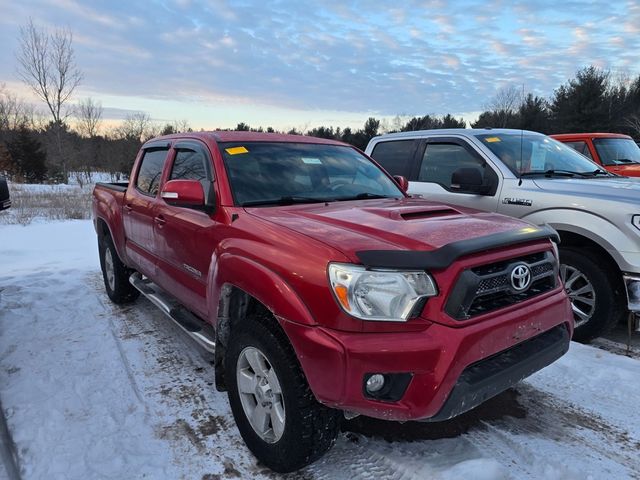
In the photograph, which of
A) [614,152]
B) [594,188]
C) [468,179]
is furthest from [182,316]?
[614,152]

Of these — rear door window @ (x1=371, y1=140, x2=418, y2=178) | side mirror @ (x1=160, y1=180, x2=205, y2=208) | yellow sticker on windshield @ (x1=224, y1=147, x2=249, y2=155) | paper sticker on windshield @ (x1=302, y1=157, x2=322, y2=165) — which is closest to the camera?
side mirror @ (x1=160, y1=180, x2=205, y2=208)

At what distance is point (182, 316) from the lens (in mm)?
3643

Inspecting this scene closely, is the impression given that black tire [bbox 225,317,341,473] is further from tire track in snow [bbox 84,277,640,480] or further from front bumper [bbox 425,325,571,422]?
front bumper [bbox 425,325,571,422]

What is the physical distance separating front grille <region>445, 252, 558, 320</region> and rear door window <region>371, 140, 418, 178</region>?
134 inches

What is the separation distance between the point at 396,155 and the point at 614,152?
17.2 feet

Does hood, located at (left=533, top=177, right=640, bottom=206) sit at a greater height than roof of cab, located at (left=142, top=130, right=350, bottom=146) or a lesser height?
lesser

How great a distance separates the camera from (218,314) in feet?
9.23

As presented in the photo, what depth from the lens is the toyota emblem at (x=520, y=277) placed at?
2.35m

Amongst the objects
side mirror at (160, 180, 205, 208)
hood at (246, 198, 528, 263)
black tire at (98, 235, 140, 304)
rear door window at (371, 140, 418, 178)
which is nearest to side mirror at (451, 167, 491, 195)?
rear door window at (371, 140, 418, 178)

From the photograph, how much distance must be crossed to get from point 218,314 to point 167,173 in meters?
1.78

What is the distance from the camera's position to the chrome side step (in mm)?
3131

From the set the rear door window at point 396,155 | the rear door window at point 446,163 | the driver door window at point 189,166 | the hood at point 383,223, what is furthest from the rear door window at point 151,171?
the rear door window at point 446,163

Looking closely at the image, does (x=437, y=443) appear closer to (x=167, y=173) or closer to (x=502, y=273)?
(x=502, y=273)

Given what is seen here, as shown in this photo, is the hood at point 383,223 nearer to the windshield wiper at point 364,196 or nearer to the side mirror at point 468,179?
the windshield wiper at point 364,196
